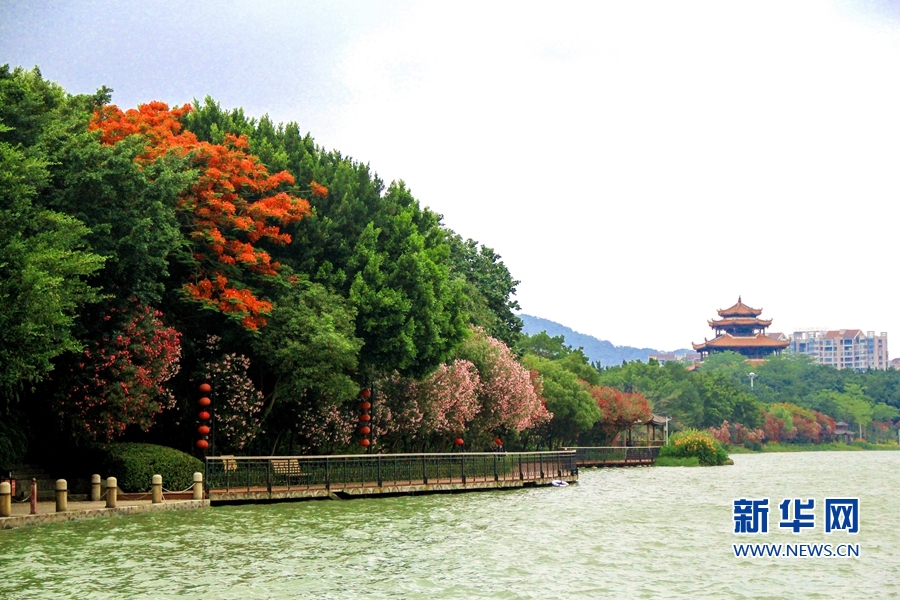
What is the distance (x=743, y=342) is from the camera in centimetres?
17575

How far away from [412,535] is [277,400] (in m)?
14.9

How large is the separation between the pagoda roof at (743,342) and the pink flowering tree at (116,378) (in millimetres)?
151994

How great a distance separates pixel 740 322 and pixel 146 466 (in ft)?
531

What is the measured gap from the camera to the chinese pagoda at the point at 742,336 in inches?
6895

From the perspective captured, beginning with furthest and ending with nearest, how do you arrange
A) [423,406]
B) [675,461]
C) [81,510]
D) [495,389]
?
[675,461]
[495,389]
[423,406]
[81,510]

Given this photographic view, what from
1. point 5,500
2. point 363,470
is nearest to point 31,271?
point 5,500

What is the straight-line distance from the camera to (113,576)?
62.4 feet

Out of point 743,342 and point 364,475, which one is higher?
point 743,342

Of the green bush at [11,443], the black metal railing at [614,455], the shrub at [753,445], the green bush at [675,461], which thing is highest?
the green bush at [11,443]

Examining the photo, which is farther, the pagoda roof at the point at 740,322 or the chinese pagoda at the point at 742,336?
the pagoda roof at the point at 740,322

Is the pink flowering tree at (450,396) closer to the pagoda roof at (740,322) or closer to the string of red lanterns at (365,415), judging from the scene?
the string of red lanterns at (365,415)

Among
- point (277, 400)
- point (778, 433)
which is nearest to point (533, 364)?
point (277, 400)

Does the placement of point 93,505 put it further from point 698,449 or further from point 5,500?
point 698,449

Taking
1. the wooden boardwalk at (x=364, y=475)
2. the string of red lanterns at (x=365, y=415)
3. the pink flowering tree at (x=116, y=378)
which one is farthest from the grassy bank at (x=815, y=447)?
the pink flowering tree at (x=116, y=378)
